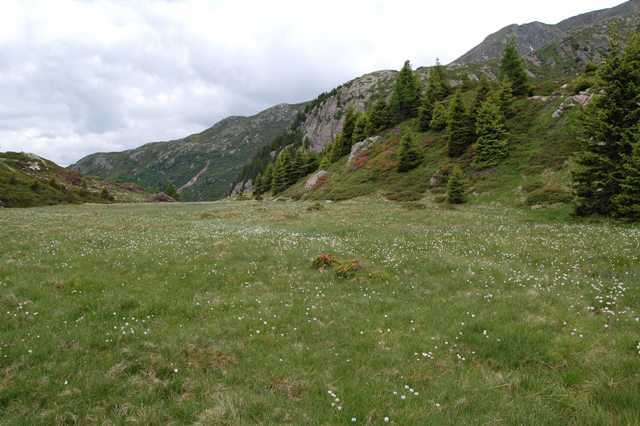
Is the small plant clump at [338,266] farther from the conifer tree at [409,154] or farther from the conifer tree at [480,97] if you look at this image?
the conifer tree at [409,154]

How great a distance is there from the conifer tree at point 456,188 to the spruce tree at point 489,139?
948 centimetres

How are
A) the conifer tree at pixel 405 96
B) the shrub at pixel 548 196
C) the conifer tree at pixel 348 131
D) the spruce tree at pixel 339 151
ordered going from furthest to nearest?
the spruce tree at pixel 339 151 → the conifer tree at pixel 348 131 → the conifer tree at pixel 405 96 → the shrub at pixel 548 196

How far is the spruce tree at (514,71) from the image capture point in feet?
219

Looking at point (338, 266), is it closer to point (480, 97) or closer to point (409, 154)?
point (409, 154)

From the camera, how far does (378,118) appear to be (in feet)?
300

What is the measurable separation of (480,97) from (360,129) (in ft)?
119

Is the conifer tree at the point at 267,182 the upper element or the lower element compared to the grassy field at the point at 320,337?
upper

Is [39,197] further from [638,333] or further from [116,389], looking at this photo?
[638,333]

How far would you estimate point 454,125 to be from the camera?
6009 cm

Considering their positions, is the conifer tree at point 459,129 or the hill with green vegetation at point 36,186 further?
the hill with green vegetation at point 36,186

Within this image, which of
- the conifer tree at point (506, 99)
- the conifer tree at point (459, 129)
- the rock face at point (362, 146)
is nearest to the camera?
the conifer tree at point (459, 129)

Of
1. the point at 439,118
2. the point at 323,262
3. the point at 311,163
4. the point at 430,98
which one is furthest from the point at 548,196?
the point at 311,163

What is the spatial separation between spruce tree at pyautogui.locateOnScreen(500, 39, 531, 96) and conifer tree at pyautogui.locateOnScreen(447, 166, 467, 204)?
3383cm

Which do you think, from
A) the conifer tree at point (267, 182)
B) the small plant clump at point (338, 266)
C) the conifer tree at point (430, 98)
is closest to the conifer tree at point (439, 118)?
the conifer tree at point (430, 98)
